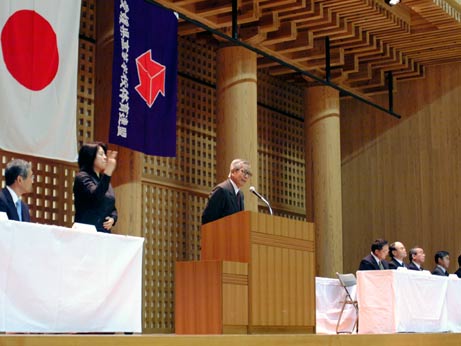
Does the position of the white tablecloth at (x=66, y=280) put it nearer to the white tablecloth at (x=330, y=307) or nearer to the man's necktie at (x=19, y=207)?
the man's necktie at (x=19, y=207)

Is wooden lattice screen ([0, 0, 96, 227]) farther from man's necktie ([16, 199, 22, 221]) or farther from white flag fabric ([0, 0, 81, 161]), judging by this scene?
man's necktie ([16, 199, 22, 221])

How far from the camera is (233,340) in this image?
18.5 feet

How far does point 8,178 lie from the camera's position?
5.32 metres

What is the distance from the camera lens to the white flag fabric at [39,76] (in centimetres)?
686

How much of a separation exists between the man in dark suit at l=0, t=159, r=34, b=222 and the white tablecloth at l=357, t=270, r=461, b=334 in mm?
4404

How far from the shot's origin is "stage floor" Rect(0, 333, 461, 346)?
14.0ft

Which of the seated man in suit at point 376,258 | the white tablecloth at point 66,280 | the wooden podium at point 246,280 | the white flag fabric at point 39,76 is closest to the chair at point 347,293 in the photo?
the seated man in suit at point 376,258

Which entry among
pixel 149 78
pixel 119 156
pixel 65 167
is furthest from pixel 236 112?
pixel 65 167

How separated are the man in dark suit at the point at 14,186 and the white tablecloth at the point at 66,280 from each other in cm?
49

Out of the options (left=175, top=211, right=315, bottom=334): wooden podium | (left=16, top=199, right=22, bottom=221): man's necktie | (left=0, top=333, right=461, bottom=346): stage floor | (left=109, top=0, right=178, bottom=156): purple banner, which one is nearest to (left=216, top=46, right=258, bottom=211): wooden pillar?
(left=109, top=0, right=178, bottom=156): purple banner

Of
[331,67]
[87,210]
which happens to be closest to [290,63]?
[331,67]

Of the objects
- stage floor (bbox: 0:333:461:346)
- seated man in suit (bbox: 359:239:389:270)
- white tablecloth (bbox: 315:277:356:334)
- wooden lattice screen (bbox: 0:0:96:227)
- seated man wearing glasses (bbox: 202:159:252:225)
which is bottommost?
stage floor (bbox: 0:333:461:346)

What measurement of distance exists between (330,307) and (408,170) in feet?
12.9

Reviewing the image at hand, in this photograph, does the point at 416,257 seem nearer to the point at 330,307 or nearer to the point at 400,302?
the point at 330,307
